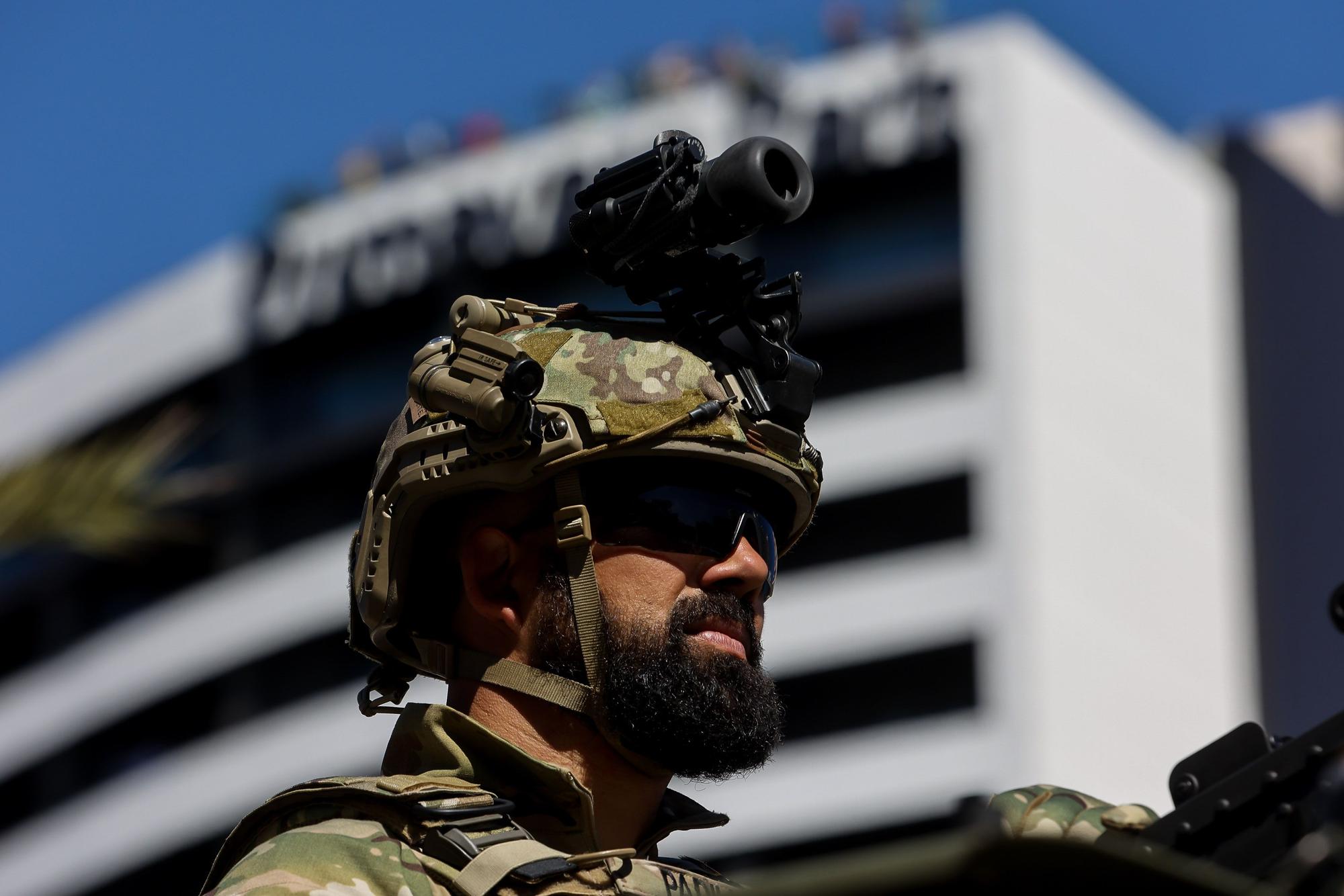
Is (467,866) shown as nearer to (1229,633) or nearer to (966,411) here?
(966,411)

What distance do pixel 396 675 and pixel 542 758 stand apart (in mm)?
644

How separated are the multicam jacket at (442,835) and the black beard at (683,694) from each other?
200 mm

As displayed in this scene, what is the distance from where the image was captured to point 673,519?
5574mm

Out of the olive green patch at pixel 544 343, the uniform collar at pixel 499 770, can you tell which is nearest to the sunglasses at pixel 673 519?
the olive green patch at pixel 544 343

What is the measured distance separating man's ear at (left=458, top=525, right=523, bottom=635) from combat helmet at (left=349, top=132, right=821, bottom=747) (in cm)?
11

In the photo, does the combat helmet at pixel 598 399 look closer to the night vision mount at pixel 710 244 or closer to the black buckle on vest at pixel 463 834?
the night vision mount at pixel 710 244

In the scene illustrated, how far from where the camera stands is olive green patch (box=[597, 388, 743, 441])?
558 cm

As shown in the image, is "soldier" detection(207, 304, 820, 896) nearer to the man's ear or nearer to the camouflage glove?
the man's ear

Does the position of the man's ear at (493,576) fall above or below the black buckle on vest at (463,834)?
above

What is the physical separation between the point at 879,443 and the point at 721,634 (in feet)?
166

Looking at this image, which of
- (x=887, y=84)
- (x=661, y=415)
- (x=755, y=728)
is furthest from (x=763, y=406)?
(x=887, y=84)

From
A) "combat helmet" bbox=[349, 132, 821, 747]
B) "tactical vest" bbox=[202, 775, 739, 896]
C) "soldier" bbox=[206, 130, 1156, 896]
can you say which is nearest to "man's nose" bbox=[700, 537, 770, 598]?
"soldier" bbox=[206, 130, 1156, 896]

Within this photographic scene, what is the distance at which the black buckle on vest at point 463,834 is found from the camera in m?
5.02

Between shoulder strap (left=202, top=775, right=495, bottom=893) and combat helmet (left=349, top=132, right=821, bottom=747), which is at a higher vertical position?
combat helmet (left=349, top=132, right=821, bottom=747)
